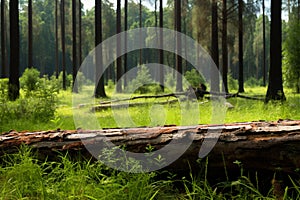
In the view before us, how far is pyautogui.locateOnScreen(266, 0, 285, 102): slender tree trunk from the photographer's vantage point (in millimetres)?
13227

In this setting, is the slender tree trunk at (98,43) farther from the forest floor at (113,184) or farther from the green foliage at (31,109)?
the forest floor at (113,184)

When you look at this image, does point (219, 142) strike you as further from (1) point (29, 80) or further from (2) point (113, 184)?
(1) point (29, 80)

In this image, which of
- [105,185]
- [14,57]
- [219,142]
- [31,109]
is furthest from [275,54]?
[105,185]

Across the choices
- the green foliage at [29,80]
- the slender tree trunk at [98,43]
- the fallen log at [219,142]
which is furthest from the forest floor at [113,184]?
the slender tree trunk at [98,43]

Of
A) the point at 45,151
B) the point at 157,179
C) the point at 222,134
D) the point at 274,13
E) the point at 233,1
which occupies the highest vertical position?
the point at 233,1

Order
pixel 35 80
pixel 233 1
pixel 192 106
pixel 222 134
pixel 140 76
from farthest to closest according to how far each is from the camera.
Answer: pixel 233 1
pixel 140 76
pixel 35 80
pixel 192 106
pixel 222 134

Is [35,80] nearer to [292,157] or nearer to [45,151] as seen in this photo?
[45,151]

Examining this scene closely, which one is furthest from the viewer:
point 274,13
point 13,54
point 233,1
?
point 233,1

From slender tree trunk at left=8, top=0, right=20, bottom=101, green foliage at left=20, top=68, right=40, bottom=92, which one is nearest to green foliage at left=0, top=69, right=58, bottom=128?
slender tree trunk at left=8, top=0, right=20, bottom=101

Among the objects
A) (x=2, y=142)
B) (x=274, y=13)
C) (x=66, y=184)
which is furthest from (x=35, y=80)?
(x=66, y=184)

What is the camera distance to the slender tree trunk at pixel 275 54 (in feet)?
43.4

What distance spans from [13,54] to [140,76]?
31.7 feet

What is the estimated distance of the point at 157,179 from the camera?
382cm

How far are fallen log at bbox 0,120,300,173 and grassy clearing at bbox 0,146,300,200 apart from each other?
0.51 feet
